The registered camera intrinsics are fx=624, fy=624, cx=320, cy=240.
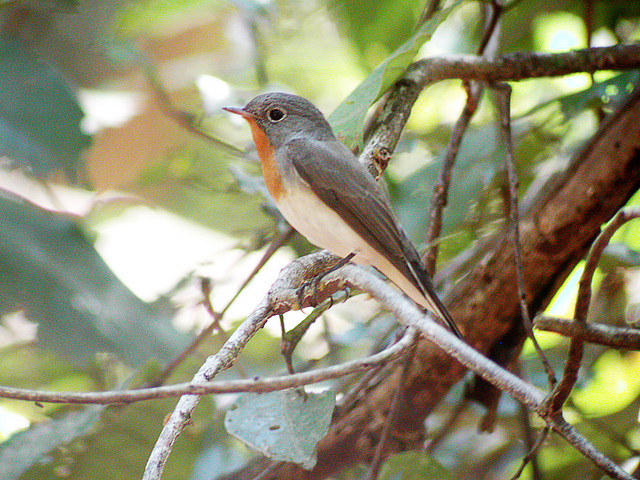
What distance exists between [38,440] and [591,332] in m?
2.37

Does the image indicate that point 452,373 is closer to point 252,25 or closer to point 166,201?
point 252,25

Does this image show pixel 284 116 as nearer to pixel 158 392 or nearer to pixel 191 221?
pixel 158 392

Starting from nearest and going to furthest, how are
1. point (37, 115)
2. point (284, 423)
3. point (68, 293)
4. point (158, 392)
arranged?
point (158, 392)
point (284, 423)
point (68, 293)
point (37, 115)

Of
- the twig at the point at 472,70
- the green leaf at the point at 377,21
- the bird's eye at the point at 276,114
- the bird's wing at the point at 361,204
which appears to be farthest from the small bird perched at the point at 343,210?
the green leaf at the point at 377,21

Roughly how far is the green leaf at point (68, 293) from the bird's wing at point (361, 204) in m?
1.36

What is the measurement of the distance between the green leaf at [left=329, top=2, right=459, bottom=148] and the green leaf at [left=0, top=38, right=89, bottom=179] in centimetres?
182

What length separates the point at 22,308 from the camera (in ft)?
10.4

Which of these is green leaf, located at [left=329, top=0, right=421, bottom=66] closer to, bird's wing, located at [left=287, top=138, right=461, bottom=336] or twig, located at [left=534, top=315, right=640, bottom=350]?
bird's wing, located at [left=287, top=138, right=461, bottom=336]

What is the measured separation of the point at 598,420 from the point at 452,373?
3.21ft

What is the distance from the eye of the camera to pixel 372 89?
8.09 feet

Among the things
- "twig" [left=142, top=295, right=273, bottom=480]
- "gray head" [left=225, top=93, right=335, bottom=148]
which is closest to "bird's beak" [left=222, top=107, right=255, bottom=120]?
"gray head" [left=225, top=93, right=335, bottom=148]

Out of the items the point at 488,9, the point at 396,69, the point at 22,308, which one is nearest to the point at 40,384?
the point at 22,308

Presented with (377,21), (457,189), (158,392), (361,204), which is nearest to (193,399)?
(158,392)

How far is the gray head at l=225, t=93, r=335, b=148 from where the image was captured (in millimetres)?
3176
